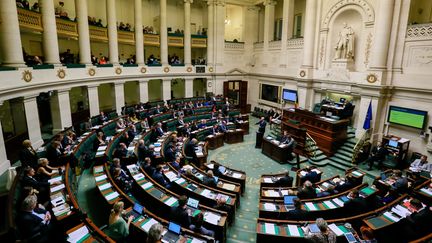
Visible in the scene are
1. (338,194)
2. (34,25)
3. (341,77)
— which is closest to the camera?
(338,194)

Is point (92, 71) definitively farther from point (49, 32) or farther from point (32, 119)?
point (32, 119)

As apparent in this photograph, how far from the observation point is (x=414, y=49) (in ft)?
38.5

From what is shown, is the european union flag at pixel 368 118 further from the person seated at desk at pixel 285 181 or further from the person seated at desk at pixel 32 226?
the person seated at desk at pixel 32 226

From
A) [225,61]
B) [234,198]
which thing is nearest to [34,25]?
[234,198]

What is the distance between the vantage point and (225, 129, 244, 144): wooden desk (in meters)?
15.2

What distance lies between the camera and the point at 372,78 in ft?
42.8

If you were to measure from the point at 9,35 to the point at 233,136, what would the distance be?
1168 centimetres

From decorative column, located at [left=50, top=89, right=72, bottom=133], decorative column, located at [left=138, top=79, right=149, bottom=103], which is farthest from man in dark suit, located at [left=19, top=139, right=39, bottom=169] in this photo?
decorative column, located at [left=138, top=79, right=149, bottom=103]

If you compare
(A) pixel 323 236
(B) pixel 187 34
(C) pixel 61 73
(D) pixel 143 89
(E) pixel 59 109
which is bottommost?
(A) pixel 323 236

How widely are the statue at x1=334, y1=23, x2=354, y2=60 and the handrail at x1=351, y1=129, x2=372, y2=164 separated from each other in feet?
15.9

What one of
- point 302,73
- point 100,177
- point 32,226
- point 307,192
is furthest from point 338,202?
point 302,73

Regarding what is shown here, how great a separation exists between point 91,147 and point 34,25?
22.9 ft

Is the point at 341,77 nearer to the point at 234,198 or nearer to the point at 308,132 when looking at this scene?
the point at 308,132

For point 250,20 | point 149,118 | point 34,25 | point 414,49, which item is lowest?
point 149,118
